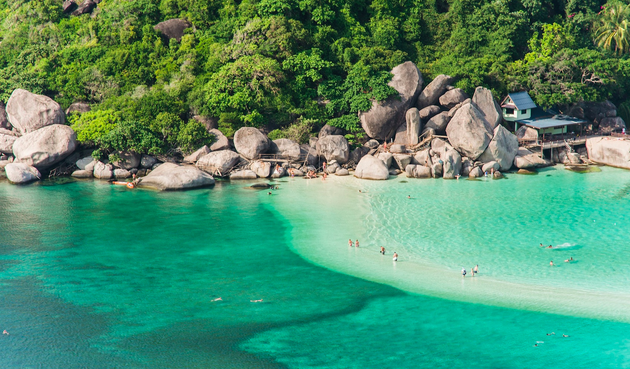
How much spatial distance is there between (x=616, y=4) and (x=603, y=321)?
175 ft

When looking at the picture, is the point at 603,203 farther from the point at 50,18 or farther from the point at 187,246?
the point at 50,18

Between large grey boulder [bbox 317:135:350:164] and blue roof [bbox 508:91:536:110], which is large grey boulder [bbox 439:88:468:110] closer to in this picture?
blue roof [bbox 508:91:536:110]

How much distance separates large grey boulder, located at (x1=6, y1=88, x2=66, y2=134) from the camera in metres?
58.5

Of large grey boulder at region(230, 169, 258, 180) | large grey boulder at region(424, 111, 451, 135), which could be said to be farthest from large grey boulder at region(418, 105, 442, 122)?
large grey boulder at region(230, 169, 258, 180)

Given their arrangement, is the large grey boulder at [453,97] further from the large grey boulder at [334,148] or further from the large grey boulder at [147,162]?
the large grey boulder at [147,162]

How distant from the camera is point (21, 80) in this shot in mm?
64062

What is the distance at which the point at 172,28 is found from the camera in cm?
6931

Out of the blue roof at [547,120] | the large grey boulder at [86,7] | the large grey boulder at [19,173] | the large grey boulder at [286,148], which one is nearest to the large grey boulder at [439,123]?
the blue roof at [547,120]

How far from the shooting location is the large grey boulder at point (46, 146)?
5538cm

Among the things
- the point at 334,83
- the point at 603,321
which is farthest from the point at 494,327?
the point at 334,83

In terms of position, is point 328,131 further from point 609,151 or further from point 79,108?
point 609,151

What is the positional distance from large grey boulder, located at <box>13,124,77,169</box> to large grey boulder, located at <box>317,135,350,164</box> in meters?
23.7

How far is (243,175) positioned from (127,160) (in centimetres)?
1124

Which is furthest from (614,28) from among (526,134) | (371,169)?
(371,169)
